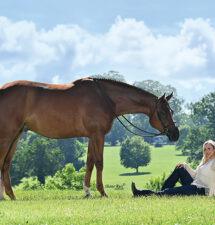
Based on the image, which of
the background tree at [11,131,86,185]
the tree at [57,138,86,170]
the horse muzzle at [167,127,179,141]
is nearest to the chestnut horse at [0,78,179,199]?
the horse muzzle at [167,127,179,141]

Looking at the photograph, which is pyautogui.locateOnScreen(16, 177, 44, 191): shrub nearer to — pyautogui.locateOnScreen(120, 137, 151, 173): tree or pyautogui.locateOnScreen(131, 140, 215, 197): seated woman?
pyautogui.locateOnScreen(131, 140, 215, 197): seated woman

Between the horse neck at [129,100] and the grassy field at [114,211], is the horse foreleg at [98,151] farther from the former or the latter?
the horse neck at [129,100]

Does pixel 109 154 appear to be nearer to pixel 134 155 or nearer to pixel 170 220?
pixel 134 155

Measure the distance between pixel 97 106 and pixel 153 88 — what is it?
409 feet

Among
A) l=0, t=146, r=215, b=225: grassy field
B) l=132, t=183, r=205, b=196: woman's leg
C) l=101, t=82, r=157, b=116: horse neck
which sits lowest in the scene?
l=0, t=146, r=215, b=225: grassy field

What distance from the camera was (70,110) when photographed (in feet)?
36.2

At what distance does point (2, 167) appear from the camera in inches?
440

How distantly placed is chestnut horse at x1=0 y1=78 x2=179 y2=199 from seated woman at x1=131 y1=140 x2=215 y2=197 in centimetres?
153

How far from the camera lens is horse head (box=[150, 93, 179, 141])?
1147cm

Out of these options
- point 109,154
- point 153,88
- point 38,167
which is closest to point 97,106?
point 38,167

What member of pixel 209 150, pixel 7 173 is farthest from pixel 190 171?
pixel 7 173

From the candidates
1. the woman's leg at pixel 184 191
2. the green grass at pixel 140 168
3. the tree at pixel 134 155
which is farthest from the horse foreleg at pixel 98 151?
the tree at pixel 134 155

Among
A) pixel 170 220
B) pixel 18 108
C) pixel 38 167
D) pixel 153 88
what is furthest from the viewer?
pixel 153 88

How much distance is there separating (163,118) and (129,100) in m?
1.09
